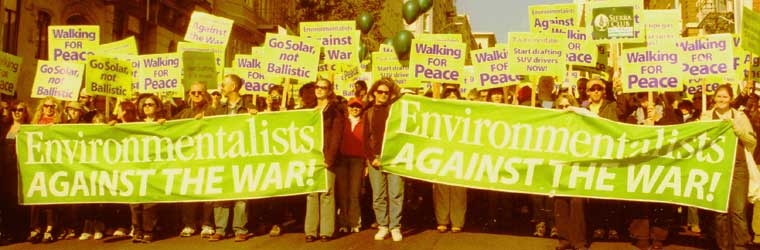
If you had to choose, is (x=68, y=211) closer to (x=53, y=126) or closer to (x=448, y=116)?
(x=53, y=126)

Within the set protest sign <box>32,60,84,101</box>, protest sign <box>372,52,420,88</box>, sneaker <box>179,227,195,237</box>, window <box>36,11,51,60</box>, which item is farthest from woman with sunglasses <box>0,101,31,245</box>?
window <box>36,11,51,60</box>

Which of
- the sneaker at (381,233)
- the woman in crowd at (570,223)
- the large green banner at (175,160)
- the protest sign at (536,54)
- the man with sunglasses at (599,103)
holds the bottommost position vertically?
the sneaker at (381,233)

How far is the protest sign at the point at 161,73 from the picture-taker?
11.4 metres

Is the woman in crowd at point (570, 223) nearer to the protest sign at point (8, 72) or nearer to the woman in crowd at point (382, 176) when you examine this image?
the woman in crowd at point (382, 176)

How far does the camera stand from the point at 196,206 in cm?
947

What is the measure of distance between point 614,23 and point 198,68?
5831mm

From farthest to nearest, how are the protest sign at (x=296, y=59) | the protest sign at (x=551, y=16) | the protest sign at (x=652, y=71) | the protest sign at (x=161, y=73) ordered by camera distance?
the protest sign at (x=551, y=16) → the protest sign at (x=161, y=73) → the protest sign at (x=296, y=59) → the protest sign at (x=652, y=71)

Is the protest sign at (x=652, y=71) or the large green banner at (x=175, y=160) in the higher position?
the protest sign at (x=652, y=71)

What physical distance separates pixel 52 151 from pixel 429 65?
188 inches

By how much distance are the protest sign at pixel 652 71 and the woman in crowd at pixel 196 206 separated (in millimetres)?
4826

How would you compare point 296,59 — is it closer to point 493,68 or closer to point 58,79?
point 493,68

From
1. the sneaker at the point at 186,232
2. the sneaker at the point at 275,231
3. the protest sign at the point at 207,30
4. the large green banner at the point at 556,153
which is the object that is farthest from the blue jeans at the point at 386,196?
the protest sign at the point at 207,30

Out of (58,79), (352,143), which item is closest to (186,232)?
(352,143)

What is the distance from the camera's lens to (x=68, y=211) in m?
9.20
